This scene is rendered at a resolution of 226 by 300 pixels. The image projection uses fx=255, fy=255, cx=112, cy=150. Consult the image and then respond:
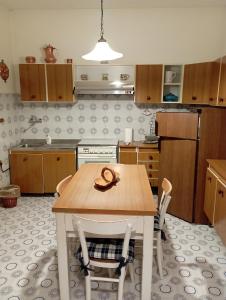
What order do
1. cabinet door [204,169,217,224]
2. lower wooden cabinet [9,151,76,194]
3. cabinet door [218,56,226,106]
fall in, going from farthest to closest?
lower wooden cabinet [9,151,76,194] < cabinet door [218,56,226,106] < cabinet door [204,169,217,224]

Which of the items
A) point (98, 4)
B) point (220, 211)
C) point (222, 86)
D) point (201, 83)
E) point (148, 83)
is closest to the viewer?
point (220, 211)

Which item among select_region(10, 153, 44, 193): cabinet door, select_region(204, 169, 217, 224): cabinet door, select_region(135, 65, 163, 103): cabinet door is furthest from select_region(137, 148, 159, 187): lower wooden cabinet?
select_region(10, 153, 44, 193): cabinet door

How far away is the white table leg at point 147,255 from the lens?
1.74 meters

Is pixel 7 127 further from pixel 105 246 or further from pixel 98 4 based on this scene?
pixel 105 246

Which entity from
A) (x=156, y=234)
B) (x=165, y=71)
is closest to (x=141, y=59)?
(x=165, y=71)

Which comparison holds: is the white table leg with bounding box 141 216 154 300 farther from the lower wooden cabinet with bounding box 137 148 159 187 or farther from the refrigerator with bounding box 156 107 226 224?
the lower wooden cabinet with bounding box 137 148 159 187

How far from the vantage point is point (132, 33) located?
13.3 ft

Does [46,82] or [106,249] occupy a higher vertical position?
[46,82]

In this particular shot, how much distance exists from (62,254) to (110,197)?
529mm

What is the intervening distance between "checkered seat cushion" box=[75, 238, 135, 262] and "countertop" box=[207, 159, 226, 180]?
4.10ft

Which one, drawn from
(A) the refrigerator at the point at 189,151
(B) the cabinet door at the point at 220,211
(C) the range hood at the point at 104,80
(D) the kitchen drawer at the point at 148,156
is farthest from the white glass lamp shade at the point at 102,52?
(D) the kitchen drawer at the point at 148,156

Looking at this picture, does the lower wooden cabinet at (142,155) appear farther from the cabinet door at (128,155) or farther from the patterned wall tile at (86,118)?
the patterned wall tile at (86,118)

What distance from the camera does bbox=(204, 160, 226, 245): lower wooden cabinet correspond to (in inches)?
96.7

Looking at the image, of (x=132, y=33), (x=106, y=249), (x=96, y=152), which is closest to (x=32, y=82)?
(x=96, y=152)
